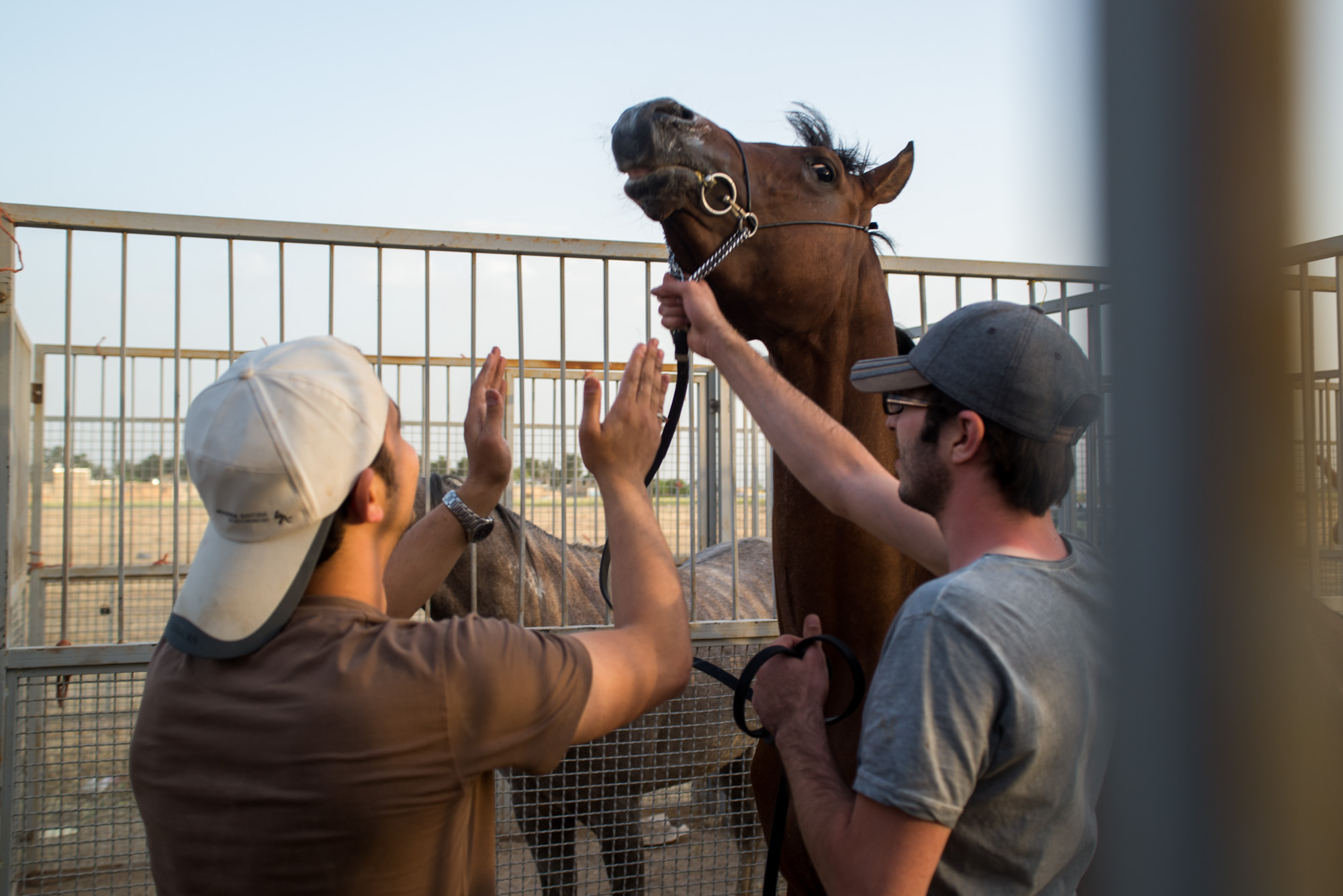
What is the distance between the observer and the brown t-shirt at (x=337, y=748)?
0.91 m

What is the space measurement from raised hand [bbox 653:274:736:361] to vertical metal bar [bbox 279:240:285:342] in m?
1.20

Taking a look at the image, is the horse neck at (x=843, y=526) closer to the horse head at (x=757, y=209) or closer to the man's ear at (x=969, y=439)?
the horse head at (x=757, y=209)

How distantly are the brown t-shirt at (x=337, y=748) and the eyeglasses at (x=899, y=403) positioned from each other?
2.06 ft

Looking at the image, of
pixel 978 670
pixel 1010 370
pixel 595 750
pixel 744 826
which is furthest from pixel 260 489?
pixel 744 826

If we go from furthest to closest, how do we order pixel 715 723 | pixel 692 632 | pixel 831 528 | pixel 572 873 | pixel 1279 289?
pixel 715 723 → pixel 572 873 → pixel 692 632 → pixel 831 528 → pixel 1279 289

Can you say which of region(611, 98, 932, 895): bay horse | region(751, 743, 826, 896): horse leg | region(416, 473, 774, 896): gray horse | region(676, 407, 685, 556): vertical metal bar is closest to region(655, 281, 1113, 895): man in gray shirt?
region(611, 98, 932, 895): bay horse

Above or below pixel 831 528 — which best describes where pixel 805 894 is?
below

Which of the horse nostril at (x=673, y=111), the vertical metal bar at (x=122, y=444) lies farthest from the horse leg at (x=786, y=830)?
the vertical metal bar at (x=122, y=444)

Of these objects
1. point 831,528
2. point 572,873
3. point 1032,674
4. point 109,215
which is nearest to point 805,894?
point 831,528

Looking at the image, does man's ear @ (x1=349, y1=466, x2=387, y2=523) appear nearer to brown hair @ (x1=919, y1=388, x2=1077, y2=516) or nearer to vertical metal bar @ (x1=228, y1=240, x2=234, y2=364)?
brown hair @ (x1=919, y1=388, x2=1077, y2=516)

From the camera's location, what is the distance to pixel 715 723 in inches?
123

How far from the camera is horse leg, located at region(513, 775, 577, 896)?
265 cm

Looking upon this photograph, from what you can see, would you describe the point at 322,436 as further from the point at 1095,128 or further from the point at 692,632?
the point at 692,632

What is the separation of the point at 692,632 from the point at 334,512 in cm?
163
